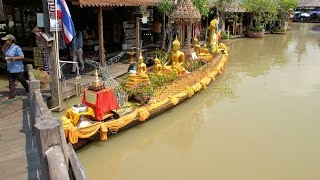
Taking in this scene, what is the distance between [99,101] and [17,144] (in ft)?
5.67

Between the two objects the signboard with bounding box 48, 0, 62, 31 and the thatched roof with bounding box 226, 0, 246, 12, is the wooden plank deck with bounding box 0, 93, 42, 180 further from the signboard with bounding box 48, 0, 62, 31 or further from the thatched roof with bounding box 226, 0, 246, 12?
the thatched roof with bounding box 226, 0, 246, 12

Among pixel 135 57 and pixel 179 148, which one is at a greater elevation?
pixel 135 57

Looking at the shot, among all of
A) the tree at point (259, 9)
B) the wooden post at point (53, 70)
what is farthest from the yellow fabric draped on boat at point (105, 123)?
the tree at point (259, 9)

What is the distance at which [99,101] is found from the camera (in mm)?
6535

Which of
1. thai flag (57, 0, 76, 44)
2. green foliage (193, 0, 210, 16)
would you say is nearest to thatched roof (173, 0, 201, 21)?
green foliage (193, 0, 210, 16)

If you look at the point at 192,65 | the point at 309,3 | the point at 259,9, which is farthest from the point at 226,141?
the point at 309,3

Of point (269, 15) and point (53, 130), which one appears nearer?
point (53, 130)

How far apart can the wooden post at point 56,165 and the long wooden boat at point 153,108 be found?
279 centimetres

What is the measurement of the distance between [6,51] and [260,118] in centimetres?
641

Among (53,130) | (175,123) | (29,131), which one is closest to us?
(53,130)

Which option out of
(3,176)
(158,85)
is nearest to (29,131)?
(3,176)

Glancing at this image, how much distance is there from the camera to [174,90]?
8969mm

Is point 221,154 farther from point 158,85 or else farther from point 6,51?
→ point 6,51

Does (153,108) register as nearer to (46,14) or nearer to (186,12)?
(46,14)
